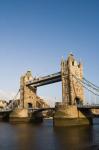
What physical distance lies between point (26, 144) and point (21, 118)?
199 feet

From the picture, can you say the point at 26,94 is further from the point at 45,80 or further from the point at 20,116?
the point at 45,80

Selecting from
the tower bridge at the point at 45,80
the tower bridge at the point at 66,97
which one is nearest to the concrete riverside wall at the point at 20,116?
the tower bridge at the point at 66,97

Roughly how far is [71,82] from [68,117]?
48.7 ft

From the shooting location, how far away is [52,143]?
46500 mm

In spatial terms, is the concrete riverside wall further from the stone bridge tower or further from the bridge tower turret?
the stone bridge tower

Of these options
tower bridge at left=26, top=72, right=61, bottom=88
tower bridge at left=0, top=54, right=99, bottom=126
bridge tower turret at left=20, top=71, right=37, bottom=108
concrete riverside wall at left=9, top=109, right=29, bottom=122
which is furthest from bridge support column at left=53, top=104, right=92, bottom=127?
bridge tower turret at left=20, top=71, right=37, bottom=108

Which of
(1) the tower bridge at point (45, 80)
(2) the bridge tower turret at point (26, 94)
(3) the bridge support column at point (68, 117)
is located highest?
(1) the tower bridge at point (45, 80)

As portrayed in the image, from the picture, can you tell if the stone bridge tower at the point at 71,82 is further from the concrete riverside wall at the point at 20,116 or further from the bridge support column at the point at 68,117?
the concrete riverside wall at the point at 20,116

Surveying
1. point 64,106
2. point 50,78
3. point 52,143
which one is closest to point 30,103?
point 50,78

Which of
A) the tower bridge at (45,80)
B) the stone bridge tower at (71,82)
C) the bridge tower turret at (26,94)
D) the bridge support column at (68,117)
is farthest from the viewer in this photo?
the bridge tower turret at (26,94)

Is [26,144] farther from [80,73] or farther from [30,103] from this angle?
[30,103]

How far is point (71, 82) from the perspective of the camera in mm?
90812

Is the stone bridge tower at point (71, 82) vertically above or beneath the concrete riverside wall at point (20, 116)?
above

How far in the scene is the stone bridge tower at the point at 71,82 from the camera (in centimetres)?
9100
